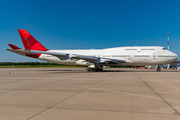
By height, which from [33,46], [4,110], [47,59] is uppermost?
[33,46]

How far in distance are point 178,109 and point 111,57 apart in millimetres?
22792

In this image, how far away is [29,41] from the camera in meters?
29.9

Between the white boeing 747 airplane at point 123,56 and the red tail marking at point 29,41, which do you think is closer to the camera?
the white boeing 747 airplane at point 123,56

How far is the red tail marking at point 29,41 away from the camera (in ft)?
97.3

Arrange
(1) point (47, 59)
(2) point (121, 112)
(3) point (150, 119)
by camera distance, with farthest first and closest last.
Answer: (1) point (47, 59) → (2) point (121, 112) → (3) point (150, 119)

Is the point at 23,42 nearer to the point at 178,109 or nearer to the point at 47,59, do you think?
the point at 47,59

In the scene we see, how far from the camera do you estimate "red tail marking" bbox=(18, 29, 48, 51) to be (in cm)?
2966

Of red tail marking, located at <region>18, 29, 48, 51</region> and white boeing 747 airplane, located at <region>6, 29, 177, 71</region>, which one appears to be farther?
red tail marking, located at <region>18, 29, 48, 51</region>

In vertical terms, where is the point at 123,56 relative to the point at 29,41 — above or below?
below

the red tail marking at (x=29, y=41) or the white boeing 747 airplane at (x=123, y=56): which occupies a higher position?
the red tail marking at (x=29, y=41)

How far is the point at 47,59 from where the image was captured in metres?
29.8

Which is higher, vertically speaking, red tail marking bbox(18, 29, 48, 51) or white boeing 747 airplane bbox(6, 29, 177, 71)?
red tail marking bbox(18, 29, 48, 51)

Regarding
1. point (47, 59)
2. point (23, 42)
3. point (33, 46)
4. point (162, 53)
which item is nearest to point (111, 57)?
point (162, 53)

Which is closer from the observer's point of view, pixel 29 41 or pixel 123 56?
pixel 123 56
